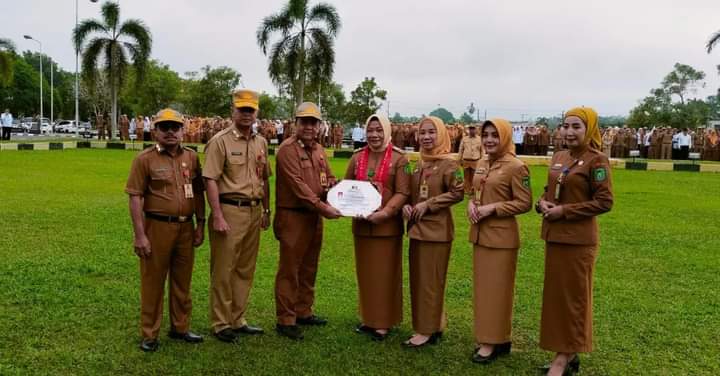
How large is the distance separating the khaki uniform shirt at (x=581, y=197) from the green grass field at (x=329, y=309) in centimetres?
107

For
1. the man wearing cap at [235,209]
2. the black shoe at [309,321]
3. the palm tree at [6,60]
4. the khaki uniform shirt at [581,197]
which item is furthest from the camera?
the palm tree at [6,60]

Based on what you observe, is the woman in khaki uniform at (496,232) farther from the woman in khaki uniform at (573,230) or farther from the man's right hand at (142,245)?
the man's right hand at (142,245)

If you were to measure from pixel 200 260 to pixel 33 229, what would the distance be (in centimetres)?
304

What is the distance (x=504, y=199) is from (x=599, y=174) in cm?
72

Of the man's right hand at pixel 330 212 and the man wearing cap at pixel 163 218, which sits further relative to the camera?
the man's right hand at pixel 330 212

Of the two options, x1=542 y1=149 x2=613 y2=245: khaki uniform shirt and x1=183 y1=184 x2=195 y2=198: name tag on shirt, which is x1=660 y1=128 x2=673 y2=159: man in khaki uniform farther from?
x1=183 y1=184 x2=195 y2=198: name tag on shirt

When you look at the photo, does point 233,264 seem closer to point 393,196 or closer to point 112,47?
point 393,196

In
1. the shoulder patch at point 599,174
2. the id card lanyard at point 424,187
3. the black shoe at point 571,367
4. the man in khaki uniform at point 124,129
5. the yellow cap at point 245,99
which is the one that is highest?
the man in khaki uniform at point 124,129

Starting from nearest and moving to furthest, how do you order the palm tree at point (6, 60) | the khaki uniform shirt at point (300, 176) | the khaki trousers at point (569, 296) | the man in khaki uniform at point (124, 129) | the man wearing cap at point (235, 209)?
the khaki trousers at point (569, 296) → the man wearing cap at point (235, 209) → the khaki uniform shirt at point (300, 176) → the palm tree at point (6, 60) → the man in khaki uniform at point (124, 129)

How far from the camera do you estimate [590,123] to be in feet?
14.3

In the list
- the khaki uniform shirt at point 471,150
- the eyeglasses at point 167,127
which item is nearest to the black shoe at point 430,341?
the eyeglasses at point 167,127

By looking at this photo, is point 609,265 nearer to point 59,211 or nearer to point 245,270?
point 245,270

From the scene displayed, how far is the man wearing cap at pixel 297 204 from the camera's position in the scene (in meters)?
5.19

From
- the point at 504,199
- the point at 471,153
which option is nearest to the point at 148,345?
the point at 504,199
